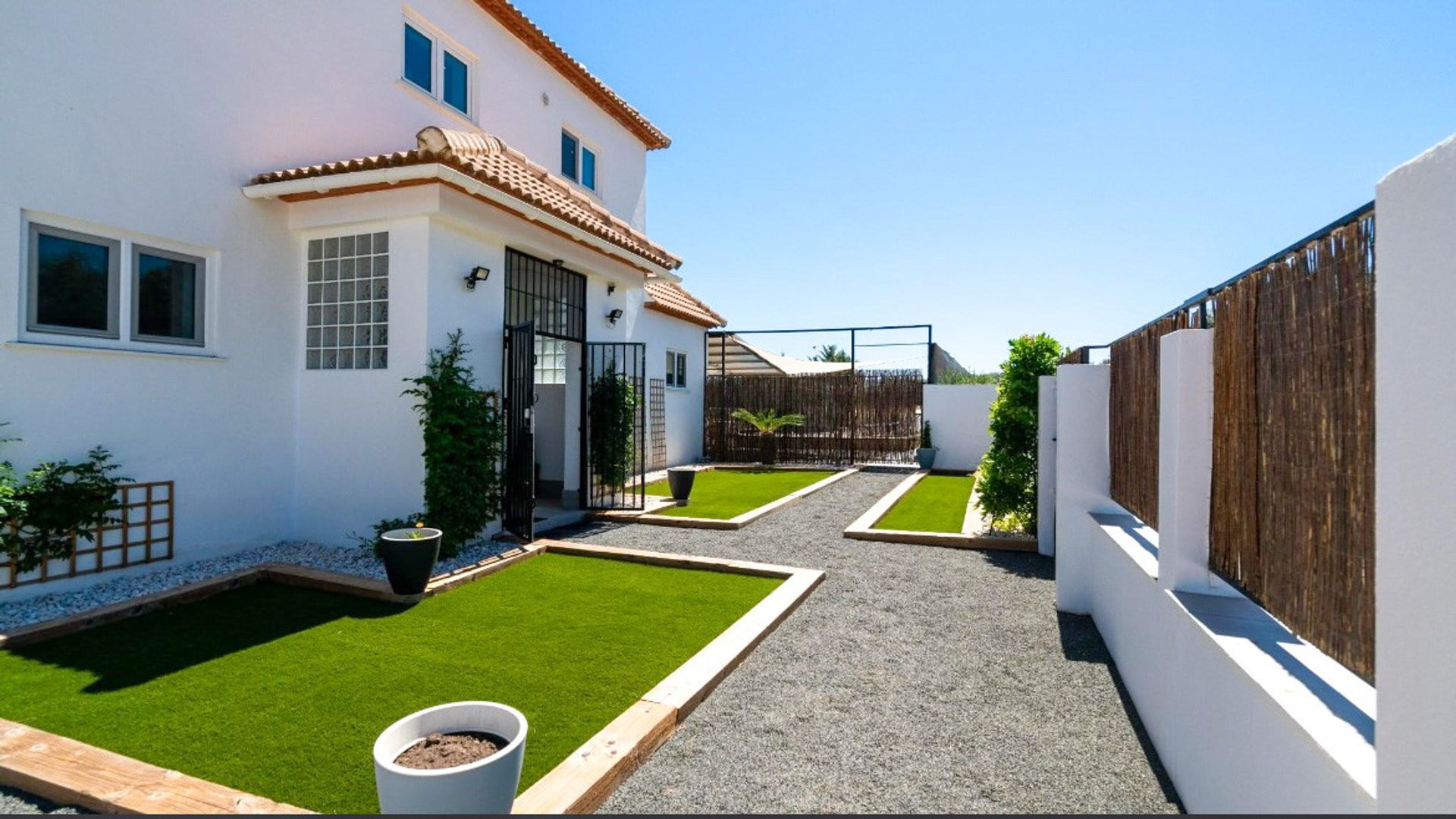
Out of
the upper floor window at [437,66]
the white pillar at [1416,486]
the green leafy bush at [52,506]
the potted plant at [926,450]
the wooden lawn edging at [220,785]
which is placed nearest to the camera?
the white pillar at [1416,486]

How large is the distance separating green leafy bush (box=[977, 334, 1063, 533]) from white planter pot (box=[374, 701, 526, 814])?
7.37m

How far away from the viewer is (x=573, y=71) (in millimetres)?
13562

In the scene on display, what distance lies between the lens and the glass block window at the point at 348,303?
773cm

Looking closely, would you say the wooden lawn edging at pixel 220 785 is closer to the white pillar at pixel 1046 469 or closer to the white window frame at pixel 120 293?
the white window frame at pixel 120 293

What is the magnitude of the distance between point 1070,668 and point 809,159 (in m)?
12.8

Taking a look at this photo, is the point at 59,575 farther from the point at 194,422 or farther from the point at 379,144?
the point at 379,144

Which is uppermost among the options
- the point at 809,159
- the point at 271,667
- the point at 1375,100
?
the point at 809,159

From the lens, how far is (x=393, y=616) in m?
5.59

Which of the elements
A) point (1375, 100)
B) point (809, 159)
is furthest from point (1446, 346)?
point (809, 159)

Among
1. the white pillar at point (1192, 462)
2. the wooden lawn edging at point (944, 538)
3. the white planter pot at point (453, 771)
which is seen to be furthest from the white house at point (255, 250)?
the white pillar at point (1192, 462)

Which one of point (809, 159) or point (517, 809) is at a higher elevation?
point (809, 159)

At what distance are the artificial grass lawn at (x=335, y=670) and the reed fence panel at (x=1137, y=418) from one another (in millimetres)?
3234

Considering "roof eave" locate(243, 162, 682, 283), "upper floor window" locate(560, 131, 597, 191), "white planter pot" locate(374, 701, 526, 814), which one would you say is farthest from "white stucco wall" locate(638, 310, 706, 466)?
"white planter pot" locate(374, 701, 526, 814)

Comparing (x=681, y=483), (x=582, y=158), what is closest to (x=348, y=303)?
(x=681, y=483)
